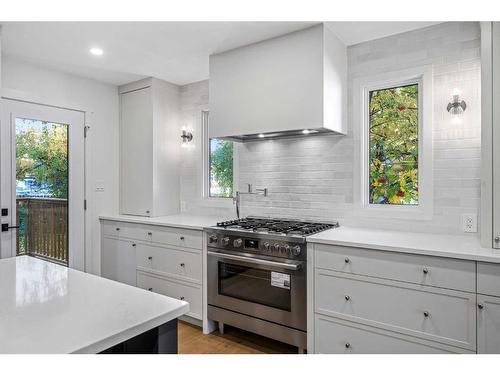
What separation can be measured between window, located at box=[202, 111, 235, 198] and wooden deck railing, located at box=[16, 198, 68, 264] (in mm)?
1556

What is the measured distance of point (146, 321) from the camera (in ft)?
3.37

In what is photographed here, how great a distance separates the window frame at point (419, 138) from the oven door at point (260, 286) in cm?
90

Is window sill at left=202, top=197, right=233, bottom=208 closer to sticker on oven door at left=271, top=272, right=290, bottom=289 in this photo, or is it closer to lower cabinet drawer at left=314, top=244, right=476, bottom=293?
sticker on oven door at left=271, top=272, right=290, bottom=289

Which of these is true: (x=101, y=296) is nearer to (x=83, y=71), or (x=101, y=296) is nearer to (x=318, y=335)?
(x=318, y=335)

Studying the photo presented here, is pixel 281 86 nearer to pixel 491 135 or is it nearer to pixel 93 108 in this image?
pixel 491 135

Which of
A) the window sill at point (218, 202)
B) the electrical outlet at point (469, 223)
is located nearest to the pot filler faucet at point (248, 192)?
the window sill at point (218, 202)

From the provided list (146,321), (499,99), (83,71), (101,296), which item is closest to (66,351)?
(146,321)

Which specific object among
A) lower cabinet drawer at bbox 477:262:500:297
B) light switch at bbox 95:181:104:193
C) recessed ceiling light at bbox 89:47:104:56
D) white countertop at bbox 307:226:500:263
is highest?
recessed ceiling light at bbox 89:47:104:56

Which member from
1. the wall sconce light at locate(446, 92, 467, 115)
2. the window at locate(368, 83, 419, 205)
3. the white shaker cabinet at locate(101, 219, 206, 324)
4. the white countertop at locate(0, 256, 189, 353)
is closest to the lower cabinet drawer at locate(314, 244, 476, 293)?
the window at locate(368, 83, 419, 205)

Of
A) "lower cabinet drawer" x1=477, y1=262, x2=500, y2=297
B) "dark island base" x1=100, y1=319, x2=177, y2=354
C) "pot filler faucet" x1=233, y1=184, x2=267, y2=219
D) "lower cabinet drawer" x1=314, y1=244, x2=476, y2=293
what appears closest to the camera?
"dark island base" x1=100, y1=319, x2=177, y2=354

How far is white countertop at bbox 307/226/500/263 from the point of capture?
6.36ft

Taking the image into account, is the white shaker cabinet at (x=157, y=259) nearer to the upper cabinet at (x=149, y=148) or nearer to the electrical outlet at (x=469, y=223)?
the upper cabinet at (x=149, y=148)

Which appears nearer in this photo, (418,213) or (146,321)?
(146,321)
